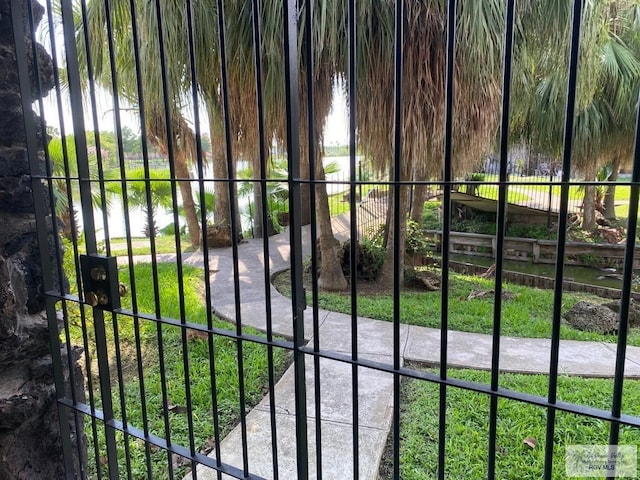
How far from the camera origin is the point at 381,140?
4.84 meters

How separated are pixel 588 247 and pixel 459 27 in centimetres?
672

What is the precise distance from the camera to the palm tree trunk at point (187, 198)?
293 inches

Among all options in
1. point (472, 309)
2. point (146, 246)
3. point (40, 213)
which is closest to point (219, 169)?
point (146, 246)

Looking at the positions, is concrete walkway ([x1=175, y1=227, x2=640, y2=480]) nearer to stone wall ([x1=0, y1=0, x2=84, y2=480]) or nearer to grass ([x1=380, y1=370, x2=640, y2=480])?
grass ([x1=380, y1=370, x2=640, y2=480])

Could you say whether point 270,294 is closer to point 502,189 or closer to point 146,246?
point 502,189

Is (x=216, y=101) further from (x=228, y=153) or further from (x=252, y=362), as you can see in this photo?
(x=228, y=153)

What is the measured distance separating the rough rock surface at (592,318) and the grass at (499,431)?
62.2 inches

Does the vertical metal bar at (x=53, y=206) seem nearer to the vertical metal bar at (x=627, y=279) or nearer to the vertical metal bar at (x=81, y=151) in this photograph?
the vertical metal bar at (x=81, y=151)

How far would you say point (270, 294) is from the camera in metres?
1.66

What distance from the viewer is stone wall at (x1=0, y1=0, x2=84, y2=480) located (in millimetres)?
1746

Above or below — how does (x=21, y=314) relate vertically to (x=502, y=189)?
below

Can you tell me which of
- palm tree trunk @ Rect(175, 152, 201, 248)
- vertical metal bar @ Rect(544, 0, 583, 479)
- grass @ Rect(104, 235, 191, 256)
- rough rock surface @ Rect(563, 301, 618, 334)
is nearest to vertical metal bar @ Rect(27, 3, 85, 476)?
vertical metal bar @ Rect(544, 0, 583, 479)

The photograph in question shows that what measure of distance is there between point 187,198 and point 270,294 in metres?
6.71

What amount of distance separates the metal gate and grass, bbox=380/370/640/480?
0.07 feet
